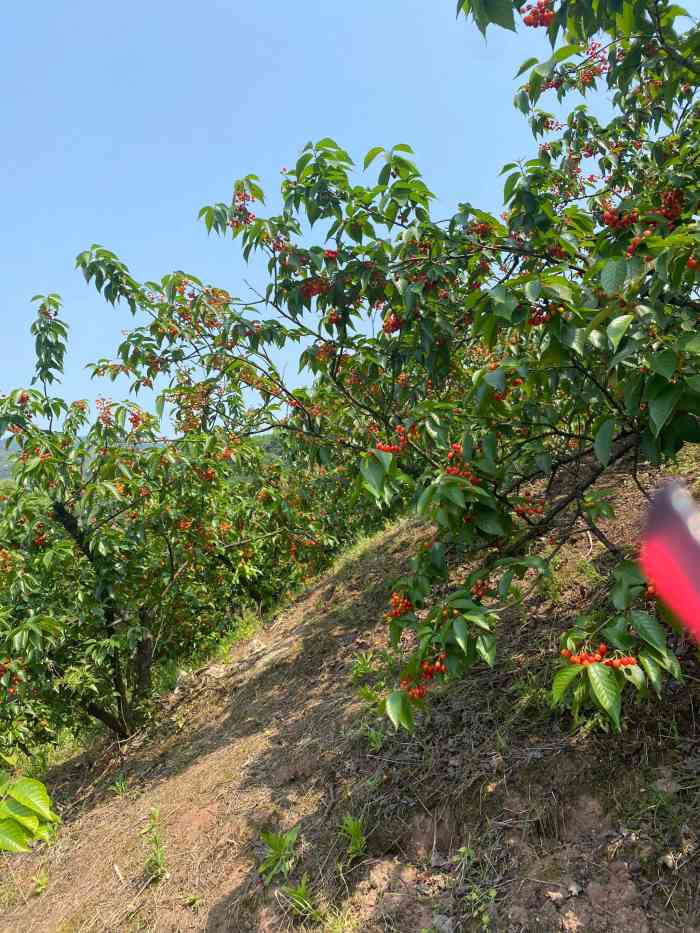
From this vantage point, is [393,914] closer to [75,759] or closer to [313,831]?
[313,831]

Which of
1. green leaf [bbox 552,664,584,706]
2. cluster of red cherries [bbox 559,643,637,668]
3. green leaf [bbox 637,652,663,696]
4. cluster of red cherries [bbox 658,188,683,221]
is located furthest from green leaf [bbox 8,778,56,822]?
cluster of red cherries [bbox 658,188,683,221]

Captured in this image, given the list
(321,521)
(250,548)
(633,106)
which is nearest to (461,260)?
(633,106)

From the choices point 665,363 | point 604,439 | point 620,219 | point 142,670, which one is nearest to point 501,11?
point 620,219

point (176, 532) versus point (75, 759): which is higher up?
point (176, 532)

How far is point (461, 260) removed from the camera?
3.06 meters

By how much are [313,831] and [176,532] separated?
2.87 meters

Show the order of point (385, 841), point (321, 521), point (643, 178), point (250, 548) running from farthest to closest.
Result: point (321, 521)
point (250, 548)
point (643, 178)
point (385, 841)

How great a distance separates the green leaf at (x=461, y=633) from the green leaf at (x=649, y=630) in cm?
51

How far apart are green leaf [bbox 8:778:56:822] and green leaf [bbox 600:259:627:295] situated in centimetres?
192

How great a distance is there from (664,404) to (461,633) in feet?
3.04

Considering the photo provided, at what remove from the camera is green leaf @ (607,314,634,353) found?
1.45 m

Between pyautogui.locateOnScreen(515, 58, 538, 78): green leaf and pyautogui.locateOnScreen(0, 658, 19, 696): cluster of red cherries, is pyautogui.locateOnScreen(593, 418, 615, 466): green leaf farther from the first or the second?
pyautogui.locateOnScreen(0, 658, 19, 696): cluster of red cherries

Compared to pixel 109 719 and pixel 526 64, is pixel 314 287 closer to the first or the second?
pixel 526 64

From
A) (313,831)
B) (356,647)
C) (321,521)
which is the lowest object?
(313,831)
